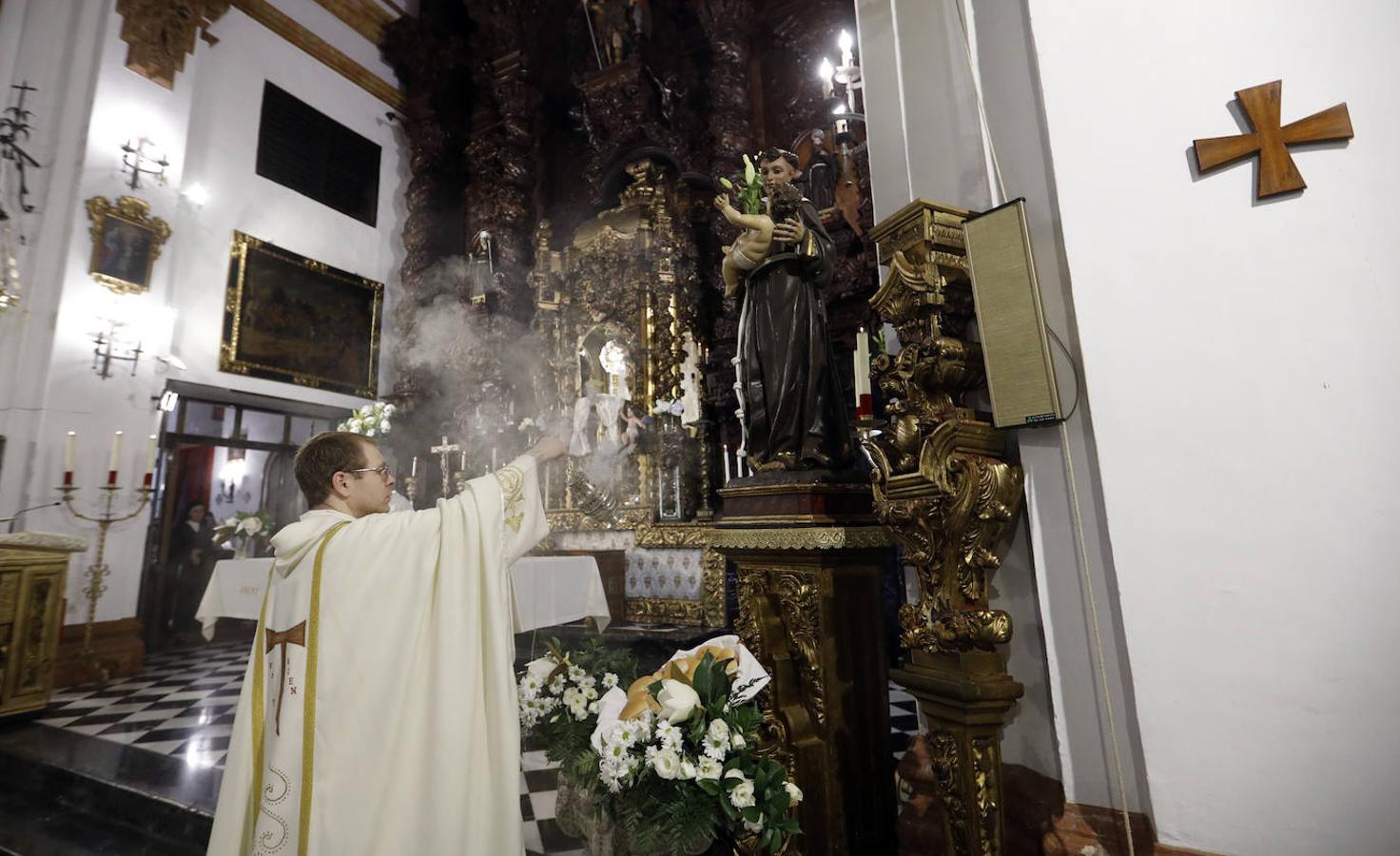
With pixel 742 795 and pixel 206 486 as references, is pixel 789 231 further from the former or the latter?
pixel 206 486

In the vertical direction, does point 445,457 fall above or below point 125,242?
below

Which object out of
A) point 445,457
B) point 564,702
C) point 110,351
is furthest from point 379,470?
point 110,351

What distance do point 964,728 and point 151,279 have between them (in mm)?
8607

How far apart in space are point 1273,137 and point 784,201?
1.70 metres

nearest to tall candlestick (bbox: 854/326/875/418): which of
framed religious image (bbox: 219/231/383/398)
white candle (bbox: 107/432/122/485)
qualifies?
white candle (bbox: 107/432/122/485)

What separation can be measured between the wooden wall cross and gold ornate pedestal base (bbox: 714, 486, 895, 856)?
5.04 ft

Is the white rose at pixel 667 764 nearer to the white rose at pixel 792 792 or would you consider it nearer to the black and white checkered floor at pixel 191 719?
the white rose at pixel 792 792

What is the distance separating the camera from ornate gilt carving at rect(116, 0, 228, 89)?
6.61 metres

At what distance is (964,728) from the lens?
1.63 metres

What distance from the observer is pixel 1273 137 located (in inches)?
58.6

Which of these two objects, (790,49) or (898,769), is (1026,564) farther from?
(790,49)

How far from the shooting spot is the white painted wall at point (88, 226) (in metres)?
5.80

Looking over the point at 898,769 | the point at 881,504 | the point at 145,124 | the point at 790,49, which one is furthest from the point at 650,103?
the point at 898,769

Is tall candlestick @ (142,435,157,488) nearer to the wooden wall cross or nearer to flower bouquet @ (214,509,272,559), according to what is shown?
flower bouquet @ (214,509,272,559)
